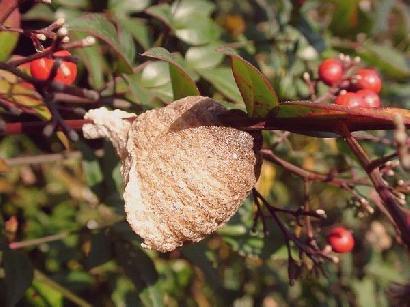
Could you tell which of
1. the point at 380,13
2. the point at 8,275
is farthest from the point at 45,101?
the point at 380,13

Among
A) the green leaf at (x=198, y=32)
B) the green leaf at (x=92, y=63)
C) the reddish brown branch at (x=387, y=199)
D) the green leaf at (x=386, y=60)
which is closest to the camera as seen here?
the reddish brown branch at (x=387, y=199)

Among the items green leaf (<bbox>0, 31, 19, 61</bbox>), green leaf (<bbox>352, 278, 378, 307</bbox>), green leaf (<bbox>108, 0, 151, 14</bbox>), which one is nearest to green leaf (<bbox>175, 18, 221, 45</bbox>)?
green leaf (<bbox>108, 0, 151, 14</bbox>)

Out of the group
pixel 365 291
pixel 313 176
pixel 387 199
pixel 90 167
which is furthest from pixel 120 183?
pixel 365 291

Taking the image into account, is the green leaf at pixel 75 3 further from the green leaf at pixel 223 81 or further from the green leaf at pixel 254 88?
the green leaf at pixel 254 88

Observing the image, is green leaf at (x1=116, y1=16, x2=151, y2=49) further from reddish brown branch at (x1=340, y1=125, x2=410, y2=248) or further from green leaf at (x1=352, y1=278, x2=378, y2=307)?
green leaf at (x1=352, y1=278, x2=378, y2=307)

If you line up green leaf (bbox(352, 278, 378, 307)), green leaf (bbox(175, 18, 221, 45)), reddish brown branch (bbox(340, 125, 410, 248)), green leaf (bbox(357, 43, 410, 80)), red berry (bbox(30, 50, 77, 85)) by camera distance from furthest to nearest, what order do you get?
green leaf (bbox(352, 278, 378, 307)), green leaf (bbox(357, 43, 410, 80)), green leaf (bbox(175, 18, 221, 45)), red berry (bbox(30, 50, 77, 85)), reddish brown branch (bbox(340, 125, 410, 248))

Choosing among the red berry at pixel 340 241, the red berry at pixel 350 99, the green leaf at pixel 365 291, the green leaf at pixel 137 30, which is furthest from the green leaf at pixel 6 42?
the green leaf at pixel 365 291

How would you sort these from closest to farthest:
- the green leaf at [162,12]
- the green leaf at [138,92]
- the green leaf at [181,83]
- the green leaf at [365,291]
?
1. the green leaf at [181,83]
2. the green leaf at [138,92]
3. the green leaf at [162,12]
4. the green leaf at [365,291]
